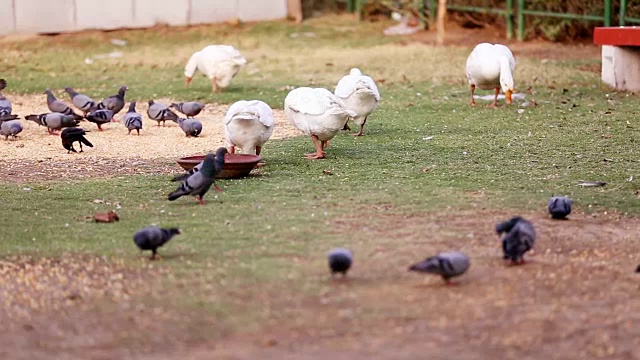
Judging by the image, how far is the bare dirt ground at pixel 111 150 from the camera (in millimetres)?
8828

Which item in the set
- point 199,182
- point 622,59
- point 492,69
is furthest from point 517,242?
point 622,59

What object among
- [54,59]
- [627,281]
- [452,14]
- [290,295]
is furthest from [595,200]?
[452,14]

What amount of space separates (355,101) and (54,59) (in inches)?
349

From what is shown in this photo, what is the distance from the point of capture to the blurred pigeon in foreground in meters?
7.02

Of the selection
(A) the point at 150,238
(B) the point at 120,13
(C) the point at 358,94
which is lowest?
(A) the point at 150,238

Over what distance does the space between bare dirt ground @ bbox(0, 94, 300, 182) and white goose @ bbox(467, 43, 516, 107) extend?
6.54 feet

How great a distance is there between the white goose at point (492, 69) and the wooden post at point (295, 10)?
973 centimetres

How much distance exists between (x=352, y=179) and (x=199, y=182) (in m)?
1.43

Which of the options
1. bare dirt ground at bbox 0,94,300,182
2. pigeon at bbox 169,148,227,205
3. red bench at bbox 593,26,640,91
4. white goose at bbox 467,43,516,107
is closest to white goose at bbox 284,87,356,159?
bare dirt ground at bbox 0,94,300,182

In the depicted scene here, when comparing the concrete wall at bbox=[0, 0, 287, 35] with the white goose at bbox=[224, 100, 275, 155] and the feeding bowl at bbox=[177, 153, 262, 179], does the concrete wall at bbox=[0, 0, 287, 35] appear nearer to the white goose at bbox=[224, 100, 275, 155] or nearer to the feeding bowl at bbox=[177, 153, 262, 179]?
the white goose at bbox=[224, 100, 275, 155]

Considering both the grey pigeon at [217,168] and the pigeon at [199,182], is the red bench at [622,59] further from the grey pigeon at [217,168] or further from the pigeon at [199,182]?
the pigeon at [199,182]

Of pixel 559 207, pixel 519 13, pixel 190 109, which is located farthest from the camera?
pixel 519 13

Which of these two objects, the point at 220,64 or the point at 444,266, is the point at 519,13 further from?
the point at 444,266

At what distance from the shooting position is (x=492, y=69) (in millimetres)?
11555
